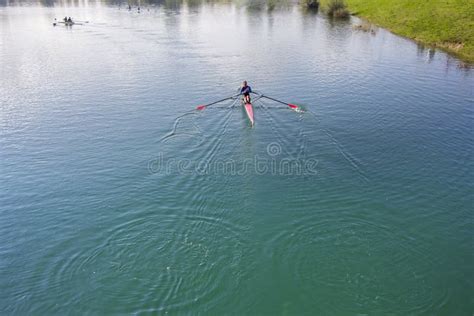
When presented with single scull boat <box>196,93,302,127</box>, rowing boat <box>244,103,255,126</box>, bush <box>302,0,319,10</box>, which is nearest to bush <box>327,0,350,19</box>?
bush <box>302,0,319,10</box>

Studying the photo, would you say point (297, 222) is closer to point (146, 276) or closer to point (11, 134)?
point (146, 276)

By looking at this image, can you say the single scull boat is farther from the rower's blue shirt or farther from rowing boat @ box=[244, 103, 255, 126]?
the rower's blue shirt

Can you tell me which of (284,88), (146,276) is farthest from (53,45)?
(146,276)

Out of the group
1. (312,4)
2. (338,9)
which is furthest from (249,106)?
(312,4)

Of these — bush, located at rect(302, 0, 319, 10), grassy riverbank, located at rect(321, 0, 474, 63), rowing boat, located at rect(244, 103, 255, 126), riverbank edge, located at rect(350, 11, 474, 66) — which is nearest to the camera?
rowing boat, located at rect(244, 103, 255, 126)

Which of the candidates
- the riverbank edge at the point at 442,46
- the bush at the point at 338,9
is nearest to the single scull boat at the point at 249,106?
the riverbank edge at the point at 442,46

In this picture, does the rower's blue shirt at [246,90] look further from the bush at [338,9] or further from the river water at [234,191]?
the bush at [338,9]
